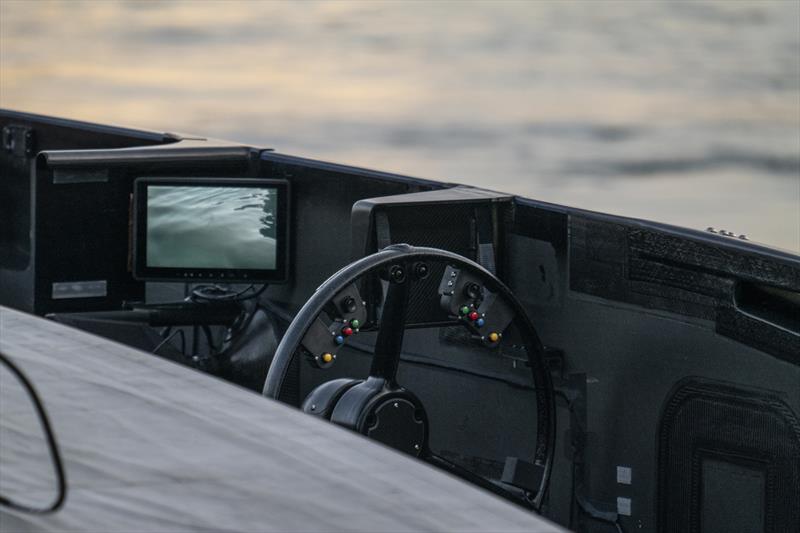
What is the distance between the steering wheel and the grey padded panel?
1.33 meters

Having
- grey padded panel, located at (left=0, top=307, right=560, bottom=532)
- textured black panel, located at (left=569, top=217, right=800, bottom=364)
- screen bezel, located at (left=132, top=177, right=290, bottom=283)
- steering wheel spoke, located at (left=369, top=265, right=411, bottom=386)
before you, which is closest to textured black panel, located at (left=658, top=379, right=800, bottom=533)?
textured black panel, located at (left=569, top=217, right=800, bottom=364)

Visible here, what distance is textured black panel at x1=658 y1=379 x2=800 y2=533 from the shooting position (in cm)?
201

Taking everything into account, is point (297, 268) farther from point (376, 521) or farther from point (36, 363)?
point (376, 521)

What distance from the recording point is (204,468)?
0.62 metres

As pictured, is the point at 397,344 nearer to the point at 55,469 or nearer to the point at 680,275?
the point at 680,275

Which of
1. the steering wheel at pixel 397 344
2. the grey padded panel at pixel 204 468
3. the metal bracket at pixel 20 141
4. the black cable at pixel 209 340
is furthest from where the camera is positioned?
the metal bracket at pixel 20 141

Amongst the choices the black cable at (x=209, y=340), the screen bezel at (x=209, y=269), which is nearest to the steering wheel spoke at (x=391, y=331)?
the screen bezel at (x=209, y=269)

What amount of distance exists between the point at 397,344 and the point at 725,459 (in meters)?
0.55

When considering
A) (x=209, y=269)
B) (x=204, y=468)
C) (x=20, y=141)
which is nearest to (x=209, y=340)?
(x=209, y=269)

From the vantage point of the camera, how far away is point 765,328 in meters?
2.04

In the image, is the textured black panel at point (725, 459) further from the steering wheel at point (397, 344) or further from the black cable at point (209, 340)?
the black cable at point (209, 340)

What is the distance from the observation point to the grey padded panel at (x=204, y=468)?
0.58 metres

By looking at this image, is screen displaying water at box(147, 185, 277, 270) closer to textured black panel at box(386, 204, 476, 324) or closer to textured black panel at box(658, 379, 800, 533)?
textured black panel at box(386, 204, 476, 324)

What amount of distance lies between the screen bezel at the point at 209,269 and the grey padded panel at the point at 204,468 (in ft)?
8.04
